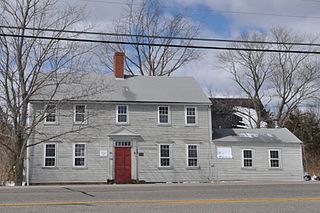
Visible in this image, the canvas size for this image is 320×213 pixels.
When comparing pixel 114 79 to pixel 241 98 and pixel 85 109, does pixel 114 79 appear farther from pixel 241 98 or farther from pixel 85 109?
pixel 241 98

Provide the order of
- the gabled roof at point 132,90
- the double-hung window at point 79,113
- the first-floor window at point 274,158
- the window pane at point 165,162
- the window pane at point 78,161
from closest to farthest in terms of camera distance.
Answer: the window pane at point 78,161, the gabled roof at point 132,90, the double-hung window at point 79,113, the window pane at point 165,162, the first-floor window at point 274,158

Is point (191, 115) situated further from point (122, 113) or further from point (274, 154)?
point (274, 154)

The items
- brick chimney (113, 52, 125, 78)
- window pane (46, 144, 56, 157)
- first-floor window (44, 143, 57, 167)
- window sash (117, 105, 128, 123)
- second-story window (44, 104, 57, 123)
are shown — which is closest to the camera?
second-story window (44, 104, 57, 123)

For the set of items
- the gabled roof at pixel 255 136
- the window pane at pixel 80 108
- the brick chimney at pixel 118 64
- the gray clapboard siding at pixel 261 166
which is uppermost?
the brick chimney at pixel 118 64

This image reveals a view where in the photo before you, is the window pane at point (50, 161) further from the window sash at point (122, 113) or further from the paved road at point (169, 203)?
the paved road at point (169, 203)

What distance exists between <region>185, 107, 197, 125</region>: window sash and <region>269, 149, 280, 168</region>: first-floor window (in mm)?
6006

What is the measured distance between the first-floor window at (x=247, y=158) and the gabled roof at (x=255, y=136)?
763 millimetres

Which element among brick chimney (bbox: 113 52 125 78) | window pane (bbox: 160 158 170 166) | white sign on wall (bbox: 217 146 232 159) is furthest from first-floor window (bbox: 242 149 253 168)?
brick chimney (bbox: 113 52 125 78)

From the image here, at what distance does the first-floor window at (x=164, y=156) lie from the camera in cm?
3025

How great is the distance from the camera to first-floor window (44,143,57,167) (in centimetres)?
2889

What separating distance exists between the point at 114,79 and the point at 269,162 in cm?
1291

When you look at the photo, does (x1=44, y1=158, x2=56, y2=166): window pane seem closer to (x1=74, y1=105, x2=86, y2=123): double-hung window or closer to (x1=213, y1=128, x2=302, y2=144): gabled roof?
(x1=74, y1=105, x2=86, y2=123): double-hung window

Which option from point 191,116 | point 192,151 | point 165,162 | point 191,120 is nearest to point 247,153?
point 192,151

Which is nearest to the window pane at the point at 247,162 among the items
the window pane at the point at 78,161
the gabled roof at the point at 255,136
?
the gabled roof at the point at 255,136
